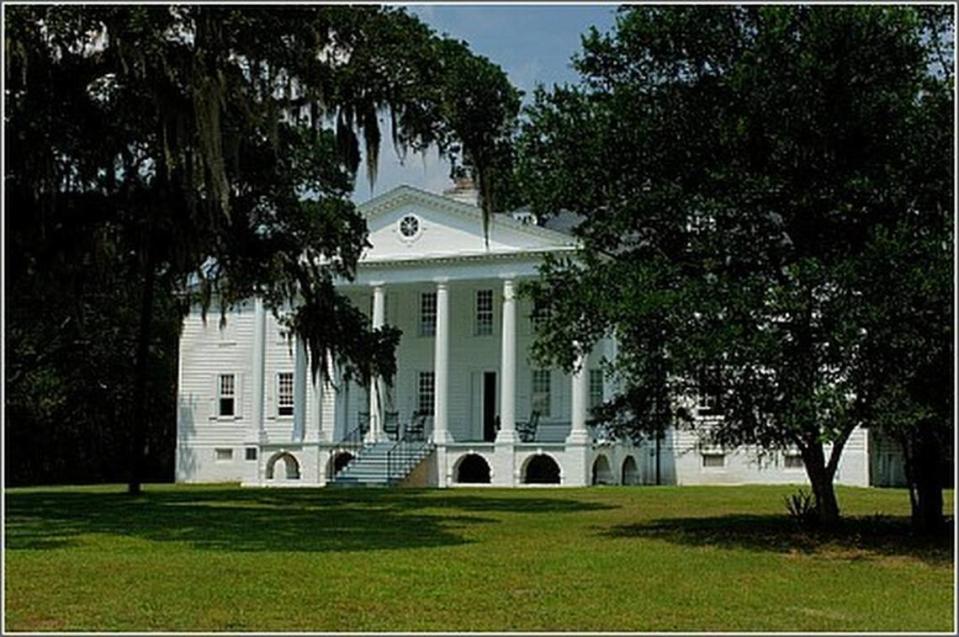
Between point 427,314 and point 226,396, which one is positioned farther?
point 226,396

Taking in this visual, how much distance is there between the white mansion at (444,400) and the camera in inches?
1473

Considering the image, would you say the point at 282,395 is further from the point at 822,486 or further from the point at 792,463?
the point at 822,486

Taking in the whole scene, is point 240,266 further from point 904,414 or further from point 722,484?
point 722,484

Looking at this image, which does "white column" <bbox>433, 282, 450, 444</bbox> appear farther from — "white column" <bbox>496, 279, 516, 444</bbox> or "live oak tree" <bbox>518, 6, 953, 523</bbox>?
"live oak tree" <bbox>518, 6, 953, 523</bbox>

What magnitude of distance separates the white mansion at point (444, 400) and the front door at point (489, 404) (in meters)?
0.04

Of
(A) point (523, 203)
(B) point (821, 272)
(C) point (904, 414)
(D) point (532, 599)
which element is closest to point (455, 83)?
(A) point (523, 203)

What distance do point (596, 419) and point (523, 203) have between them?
3.20 metres

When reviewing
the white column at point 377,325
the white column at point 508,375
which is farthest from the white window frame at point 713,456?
the white column at point 377,325

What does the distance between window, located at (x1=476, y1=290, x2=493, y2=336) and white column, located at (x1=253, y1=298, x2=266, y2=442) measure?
6543 mm

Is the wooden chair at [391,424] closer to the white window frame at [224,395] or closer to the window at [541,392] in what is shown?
the window at [541,392]

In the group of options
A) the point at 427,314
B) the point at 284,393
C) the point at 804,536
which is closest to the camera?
the point at 804,536

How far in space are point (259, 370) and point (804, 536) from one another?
2693 cm

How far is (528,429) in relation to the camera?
38156 millimetres

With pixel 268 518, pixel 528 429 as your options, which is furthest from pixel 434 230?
pixel 268 518
